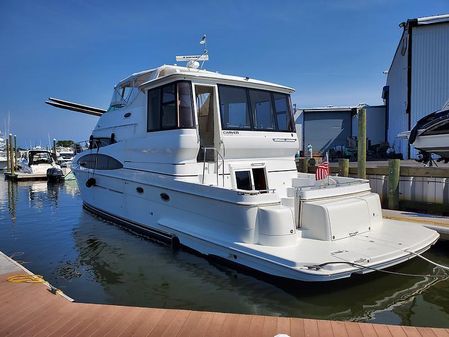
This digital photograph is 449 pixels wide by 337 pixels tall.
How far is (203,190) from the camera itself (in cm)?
610

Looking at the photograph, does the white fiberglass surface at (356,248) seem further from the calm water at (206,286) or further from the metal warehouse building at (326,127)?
the metal warehouse building at (326,127)

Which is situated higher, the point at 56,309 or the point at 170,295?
the point at 56,309

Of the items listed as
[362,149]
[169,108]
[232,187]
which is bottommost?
[232,187]

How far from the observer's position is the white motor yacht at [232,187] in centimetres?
523

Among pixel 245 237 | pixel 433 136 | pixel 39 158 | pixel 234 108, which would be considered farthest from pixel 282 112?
pixel 39 158

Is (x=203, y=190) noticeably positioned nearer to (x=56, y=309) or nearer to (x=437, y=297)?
(x=56, y=309)

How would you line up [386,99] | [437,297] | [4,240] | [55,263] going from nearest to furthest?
[437,297], [55,263], [4,240], [386,99]

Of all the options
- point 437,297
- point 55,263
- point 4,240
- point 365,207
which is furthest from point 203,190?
point 4,240

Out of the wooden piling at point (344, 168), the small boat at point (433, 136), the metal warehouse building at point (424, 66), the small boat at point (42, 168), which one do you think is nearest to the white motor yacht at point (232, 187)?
the wooden piling at point (344, 168)

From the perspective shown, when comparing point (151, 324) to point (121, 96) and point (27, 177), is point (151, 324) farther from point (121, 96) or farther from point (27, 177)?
point (27, 177)

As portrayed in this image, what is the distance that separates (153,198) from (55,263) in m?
2.06

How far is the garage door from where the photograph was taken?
26.5 meters

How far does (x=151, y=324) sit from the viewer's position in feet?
11.6

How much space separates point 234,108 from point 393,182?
4.68 m
